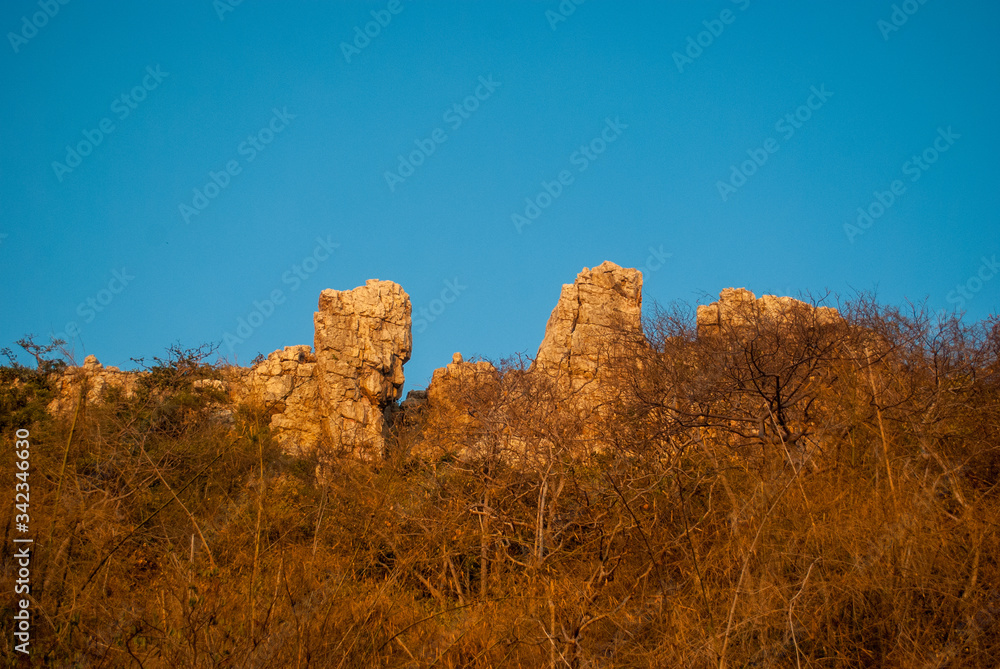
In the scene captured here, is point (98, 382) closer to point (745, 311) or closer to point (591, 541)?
point (745, 311)

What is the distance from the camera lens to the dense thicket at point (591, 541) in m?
4.05

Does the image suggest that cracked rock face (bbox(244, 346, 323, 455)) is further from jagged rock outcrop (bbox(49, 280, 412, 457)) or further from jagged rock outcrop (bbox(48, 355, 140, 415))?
jagged rock outcrop (bbox(48, 355, 140, 415))

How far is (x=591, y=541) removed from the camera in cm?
609

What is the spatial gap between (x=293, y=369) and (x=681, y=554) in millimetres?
21325

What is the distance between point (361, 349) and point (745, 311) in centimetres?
1354

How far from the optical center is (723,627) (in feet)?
14.5

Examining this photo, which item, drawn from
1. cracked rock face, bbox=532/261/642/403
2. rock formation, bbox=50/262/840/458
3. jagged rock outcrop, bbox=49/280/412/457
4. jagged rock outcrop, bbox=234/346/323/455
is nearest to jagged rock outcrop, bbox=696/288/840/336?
rock formation, bbox=50/262/840/458

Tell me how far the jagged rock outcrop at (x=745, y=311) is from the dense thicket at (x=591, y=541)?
2221mm

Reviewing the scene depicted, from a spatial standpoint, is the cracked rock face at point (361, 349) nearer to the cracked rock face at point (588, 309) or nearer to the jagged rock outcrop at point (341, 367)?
the jagged rock outcrop at point (341, 367)

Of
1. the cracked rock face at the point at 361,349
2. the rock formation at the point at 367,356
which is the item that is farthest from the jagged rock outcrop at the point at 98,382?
the cracked rock face at the point at 361,349

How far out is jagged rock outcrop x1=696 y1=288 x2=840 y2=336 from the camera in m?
12.4

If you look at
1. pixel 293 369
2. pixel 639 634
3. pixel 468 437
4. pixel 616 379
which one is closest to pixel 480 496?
pixel 468 437

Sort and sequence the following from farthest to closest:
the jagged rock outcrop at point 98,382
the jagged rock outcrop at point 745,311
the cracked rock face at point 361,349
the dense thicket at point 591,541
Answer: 1. the cracked rock face at point 361,349
2. the jagged rock outcrop at point 98,382
3. the jagged rock outcrop at point 745,311
4. the dense thicket at point 591,541

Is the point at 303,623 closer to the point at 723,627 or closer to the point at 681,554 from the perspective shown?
the point at 723,627
